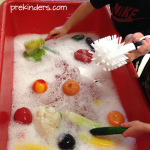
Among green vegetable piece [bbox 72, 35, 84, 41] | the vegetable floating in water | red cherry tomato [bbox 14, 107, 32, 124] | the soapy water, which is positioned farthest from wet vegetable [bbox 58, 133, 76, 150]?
green vegetable piece [bbox 72, 35, 84, 41]

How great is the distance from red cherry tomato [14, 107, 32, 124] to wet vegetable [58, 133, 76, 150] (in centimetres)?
15

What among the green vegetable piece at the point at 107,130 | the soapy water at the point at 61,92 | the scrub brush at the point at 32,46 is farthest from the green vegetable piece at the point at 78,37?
the green vegetable piece at the point at 107,130

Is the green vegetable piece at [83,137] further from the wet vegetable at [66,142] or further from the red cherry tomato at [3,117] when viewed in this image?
the red cherry tomato at [3,117]

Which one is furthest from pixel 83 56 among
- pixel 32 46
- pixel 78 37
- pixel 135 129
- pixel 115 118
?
pixel 135 129

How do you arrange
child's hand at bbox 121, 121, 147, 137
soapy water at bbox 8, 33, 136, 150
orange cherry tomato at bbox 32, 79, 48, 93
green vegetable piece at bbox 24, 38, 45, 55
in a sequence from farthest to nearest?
Result: 1. green vegetable piece at bbox 24, 38, 45, 55
2. orange cherry tomato at bbox 32, 79, 48, 93
3. soapy water at bbox 8, 33, 136, 150
4. child's hand at bbox 121, 121, 147, 137

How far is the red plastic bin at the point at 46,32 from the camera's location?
2.14 ft

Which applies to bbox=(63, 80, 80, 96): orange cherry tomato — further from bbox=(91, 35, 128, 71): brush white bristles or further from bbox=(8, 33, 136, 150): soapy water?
bbox=(91, 35, 128, 71): brush white bristles

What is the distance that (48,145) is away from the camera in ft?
2.13

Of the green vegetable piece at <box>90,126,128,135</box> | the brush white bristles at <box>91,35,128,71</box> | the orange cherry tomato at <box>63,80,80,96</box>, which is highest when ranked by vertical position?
the brush white bristles at <box>91,35,128,71</box>

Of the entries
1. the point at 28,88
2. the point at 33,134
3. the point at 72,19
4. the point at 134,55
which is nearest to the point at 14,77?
the point at 28,88

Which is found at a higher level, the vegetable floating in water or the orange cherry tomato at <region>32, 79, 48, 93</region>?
the vegetable floating in water

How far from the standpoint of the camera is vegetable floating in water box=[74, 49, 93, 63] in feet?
3.10

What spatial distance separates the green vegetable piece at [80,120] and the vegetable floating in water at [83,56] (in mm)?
344

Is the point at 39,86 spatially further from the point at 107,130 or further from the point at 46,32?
the point at 46,32
